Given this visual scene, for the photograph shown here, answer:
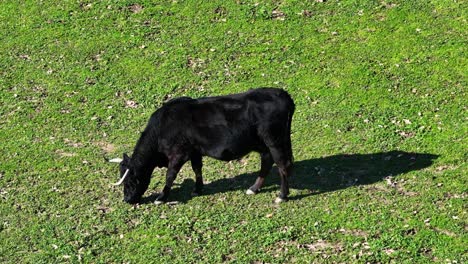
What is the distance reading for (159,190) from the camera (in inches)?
639

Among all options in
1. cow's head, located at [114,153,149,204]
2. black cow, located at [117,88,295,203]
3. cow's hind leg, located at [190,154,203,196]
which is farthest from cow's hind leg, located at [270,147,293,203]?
cow's head, located at [114,153,149,204]

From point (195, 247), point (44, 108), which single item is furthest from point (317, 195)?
point (44, 108)

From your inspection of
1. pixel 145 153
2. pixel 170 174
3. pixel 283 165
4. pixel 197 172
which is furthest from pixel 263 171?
pixel 145 153

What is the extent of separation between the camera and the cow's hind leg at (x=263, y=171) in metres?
15.6

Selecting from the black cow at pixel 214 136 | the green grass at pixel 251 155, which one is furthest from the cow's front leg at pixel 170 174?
the green grass at pixel 251 155

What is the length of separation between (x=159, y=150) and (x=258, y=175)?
196 cm

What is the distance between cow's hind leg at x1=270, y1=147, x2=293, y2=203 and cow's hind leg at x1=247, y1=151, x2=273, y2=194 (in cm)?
33

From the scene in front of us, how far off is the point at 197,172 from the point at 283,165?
62.6 inches

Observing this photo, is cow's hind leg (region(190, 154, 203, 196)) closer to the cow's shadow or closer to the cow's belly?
the cow's shadow

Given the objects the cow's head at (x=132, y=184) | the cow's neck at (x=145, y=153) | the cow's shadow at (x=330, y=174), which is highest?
the cow's neck at (x=145, y=153)

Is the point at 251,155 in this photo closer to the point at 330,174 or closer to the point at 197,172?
the point at 330,174

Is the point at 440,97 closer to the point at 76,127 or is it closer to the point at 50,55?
Answer: the point at 76,127

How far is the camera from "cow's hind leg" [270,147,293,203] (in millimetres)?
15195

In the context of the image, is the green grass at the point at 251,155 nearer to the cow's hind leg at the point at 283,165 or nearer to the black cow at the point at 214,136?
the cow's hind leg at the point at 283,165
